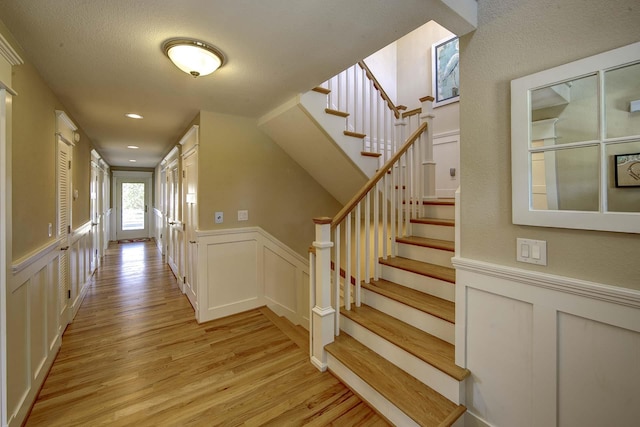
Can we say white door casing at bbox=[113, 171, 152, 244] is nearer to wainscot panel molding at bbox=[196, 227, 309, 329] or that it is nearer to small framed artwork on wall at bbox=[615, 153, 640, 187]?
wainscot panel molding at bbox=[196, 227, 309, 329]

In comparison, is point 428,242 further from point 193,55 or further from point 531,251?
point 193,55

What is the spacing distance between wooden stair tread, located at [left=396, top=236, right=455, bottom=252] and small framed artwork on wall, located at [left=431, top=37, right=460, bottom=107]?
2424 millimetres

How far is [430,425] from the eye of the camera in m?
1.39

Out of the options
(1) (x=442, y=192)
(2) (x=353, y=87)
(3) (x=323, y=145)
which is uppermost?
(2) (x=353, y=87)

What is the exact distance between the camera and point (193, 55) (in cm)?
172

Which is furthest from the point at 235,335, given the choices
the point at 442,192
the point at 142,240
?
the point at 142,240

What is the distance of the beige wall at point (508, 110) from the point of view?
106 centimetres

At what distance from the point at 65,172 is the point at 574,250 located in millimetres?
4081

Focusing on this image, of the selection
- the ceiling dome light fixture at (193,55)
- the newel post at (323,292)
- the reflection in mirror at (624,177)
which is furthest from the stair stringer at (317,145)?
the reflection in mirror at (624,177)

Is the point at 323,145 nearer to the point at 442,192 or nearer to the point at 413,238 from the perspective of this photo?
the point at 413,238

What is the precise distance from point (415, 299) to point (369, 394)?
2.37 ft

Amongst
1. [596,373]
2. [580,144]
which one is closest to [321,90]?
[580,144]

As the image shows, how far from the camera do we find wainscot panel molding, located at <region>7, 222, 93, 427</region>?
152cm

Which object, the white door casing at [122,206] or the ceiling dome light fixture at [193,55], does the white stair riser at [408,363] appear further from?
the white door casing at [122,206]
